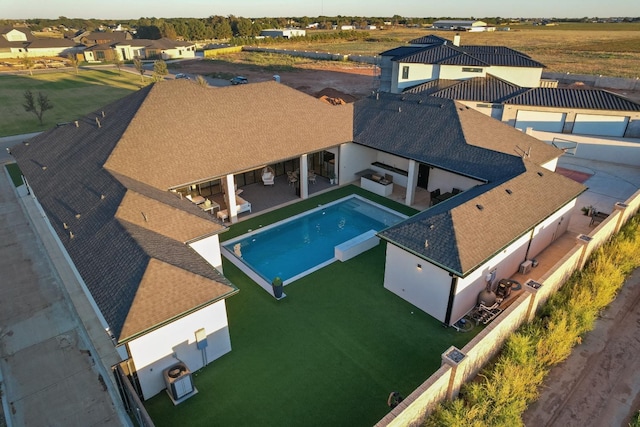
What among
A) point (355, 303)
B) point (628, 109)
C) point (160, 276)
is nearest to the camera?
point (160, 276)

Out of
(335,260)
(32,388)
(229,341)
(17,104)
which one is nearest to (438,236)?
(335,260)

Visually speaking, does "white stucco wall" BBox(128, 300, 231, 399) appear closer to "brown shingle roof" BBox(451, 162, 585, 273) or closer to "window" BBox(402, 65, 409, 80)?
"brown shingle roof" BBox(451, 162, 585, 273)

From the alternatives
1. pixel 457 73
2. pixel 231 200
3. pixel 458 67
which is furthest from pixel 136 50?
pixel 231 200

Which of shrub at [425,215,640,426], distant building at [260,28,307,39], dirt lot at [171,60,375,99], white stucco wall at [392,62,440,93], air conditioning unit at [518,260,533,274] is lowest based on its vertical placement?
air conditioning unit at [518,260,533,274]

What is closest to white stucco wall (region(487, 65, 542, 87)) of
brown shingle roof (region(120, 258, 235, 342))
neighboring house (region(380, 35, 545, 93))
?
neighboring house (region(380, 35, 545, 93))

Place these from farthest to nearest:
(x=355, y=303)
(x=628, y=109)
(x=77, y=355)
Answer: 1. (x=628, y=109)
2. (x=355, y=303)
3. (x=77, y=355)

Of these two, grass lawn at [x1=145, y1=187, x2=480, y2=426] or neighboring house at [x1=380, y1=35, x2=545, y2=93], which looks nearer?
grass lawn at [x1=145, y1=187, x2=480, y2=426]

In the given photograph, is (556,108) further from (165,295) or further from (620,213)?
(165,295)

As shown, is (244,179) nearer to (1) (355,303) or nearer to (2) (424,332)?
(1) (355,303)
